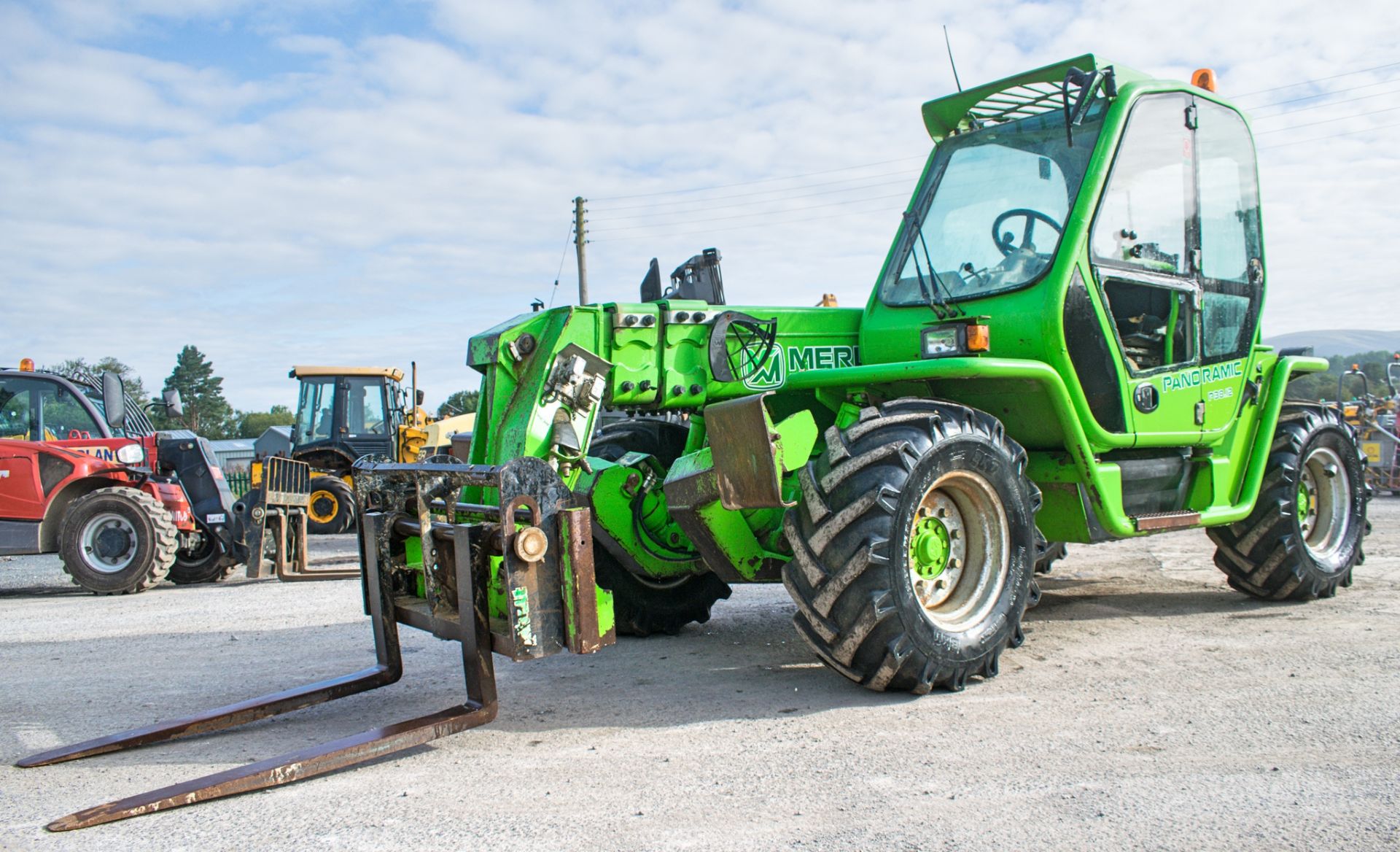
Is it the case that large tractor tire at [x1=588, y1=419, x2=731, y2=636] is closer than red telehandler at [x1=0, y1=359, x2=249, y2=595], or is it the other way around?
large tractor tire at [x1=588, y1=419, x2=731, y2=636]

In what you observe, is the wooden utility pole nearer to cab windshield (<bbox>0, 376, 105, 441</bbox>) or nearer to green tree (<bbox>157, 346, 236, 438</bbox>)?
cab windshield (<bbox>0, 376, 105, 441</bbox>)

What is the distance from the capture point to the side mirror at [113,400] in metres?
10.4

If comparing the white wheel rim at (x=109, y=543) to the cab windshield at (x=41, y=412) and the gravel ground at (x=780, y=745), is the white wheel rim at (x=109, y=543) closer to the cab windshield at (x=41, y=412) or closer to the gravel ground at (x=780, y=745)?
the cab windshield at (x=41, y=412)

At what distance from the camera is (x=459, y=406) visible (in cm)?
2650

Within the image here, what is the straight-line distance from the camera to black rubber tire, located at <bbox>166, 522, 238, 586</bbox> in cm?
1100

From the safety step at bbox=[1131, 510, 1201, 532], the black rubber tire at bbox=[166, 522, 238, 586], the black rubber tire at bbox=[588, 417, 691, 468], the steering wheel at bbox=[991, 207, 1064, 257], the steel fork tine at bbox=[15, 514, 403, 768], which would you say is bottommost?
the black rubber tire at bbox=[166, 522, 238, 586]

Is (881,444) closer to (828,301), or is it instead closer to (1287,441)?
(828,301)

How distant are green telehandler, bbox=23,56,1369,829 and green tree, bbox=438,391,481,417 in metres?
8.55

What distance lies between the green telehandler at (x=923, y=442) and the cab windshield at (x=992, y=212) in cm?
2

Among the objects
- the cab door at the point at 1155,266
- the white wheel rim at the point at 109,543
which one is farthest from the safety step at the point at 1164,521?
the white wheel rim at the point at 109,543

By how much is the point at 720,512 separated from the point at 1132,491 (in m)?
2.49

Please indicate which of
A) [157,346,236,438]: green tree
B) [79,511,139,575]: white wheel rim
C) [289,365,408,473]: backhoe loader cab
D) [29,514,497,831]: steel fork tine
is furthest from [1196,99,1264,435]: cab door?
[157,346,236,438]: green tree

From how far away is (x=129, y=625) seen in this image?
760 centimetres

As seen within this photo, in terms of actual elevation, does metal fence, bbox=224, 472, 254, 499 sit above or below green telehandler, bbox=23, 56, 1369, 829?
below
